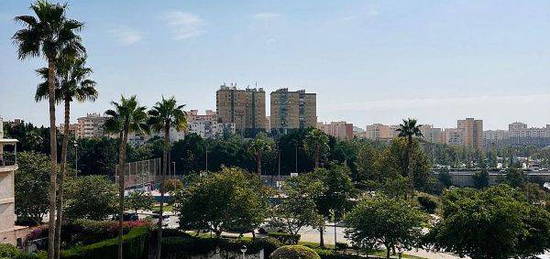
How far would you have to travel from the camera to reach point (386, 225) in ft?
110

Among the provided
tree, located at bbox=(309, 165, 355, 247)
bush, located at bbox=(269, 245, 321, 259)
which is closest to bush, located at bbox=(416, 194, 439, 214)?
tree, located at bbox=(309, 165, 355, 247)

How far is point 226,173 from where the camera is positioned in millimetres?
38906

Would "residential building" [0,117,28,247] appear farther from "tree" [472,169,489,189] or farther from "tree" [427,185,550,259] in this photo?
"tree" [472,169,489,189]

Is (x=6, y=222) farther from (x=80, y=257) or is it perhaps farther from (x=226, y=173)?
(x=226, y=173)

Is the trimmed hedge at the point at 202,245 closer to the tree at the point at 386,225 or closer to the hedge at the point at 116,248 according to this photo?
the hedge at the point at 116,248

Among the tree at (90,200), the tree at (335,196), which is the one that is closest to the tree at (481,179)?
the tree at (335,196)

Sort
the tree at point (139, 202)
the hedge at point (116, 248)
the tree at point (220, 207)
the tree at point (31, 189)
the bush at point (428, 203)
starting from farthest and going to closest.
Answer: the bush at point (428, 203) → the tree at point (139, 202) → the tree at point (31, 189) → the tree at point (220, 207) → the hedge at point (116, 248)

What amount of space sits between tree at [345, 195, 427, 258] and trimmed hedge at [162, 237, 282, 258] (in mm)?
5526

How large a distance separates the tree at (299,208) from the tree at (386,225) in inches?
213

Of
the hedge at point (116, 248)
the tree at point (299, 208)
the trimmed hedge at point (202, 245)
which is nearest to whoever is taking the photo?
the hedge at point (116, 248)

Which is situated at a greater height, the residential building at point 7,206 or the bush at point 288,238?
the residential building at point 7,206

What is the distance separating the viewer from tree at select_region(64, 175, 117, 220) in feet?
131

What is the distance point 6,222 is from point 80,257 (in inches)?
302

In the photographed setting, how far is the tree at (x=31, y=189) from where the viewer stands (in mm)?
40219
